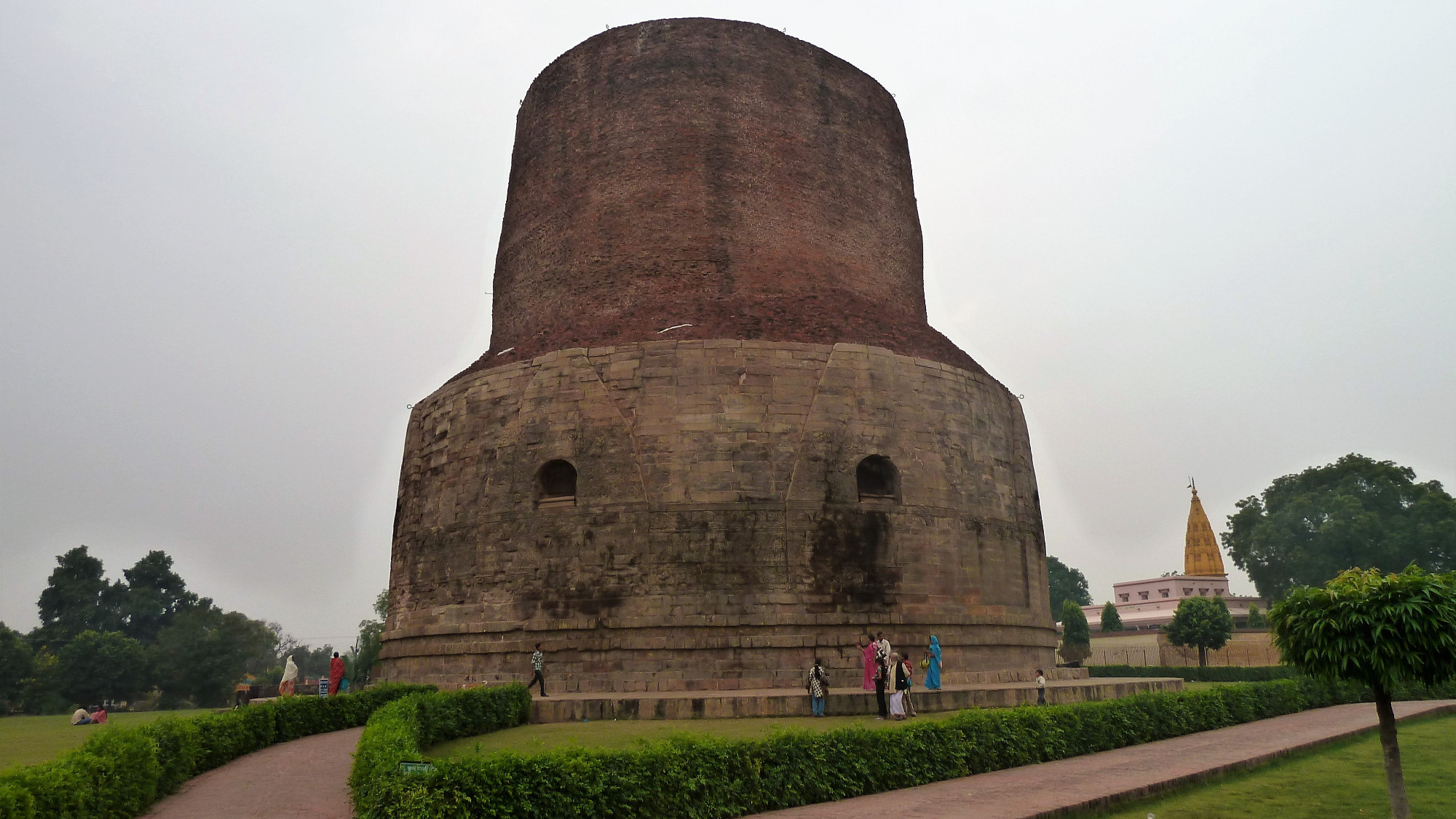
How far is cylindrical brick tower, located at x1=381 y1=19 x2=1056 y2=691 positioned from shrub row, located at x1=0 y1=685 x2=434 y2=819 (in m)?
2.46

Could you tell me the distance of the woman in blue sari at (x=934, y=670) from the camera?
14055 mm

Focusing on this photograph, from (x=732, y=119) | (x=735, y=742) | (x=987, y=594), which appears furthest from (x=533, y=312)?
(x=735, y=742)

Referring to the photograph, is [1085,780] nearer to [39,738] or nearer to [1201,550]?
[39,738]

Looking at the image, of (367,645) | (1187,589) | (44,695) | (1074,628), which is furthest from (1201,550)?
(44,695)

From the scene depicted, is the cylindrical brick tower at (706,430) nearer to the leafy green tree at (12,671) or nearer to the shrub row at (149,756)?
the shrub row at (149,756)

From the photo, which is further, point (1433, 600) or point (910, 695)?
point (910, 695)

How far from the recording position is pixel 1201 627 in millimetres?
35906

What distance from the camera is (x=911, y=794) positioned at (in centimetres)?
827

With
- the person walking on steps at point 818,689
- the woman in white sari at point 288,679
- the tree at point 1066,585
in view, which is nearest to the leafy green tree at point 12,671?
the woman in white sari at point 288,679

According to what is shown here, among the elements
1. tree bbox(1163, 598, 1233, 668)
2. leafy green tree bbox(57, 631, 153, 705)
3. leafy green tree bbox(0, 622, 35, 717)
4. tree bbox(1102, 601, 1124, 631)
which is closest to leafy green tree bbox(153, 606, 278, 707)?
leafy green tree bbox(57, 631, 153, 705)

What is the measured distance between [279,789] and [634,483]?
→ 6.86 metres

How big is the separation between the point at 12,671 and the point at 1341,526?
6047 centimetres

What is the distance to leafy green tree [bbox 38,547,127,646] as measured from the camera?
49938mm

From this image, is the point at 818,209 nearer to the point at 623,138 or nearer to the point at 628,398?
the point at 623,138
